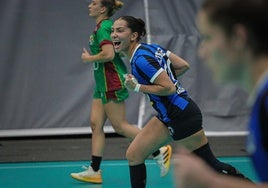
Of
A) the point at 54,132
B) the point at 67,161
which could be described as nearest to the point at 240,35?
the point at 67,161

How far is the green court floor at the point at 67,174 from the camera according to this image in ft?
20.6

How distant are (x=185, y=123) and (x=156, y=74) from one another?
1.31 ft

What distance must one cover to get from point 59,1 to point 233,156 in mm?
3290

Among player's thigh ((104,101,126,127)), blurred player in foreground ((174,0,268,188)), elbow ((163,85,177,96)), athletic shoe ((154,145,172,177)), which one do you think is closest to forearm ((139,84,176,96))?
elbow ((163,85,177,96))

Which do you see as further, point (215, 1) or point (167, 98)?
point (167, 98)

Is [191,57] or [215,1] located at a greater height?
[215,1]

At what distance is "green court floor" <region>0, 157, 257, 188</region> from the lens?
6266mm

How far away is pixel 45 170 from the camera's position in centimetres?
704

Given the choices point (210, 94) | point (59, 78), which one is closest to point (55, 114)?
point (59, 78)

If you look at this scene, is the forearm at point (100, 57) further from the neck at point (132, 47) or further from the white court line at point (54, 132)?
the white court line at point (54, 132)

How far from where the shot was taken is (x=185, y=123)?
4.76 m

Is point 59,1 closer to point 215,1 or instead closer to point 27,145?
point 27,145

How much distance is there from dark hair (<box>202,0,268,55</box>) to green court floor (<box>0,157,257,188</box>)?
13.9 feet

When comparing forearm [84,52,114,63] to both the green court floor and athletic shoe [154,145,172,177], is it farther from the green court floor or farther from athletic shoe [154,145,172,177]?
the green court floor
